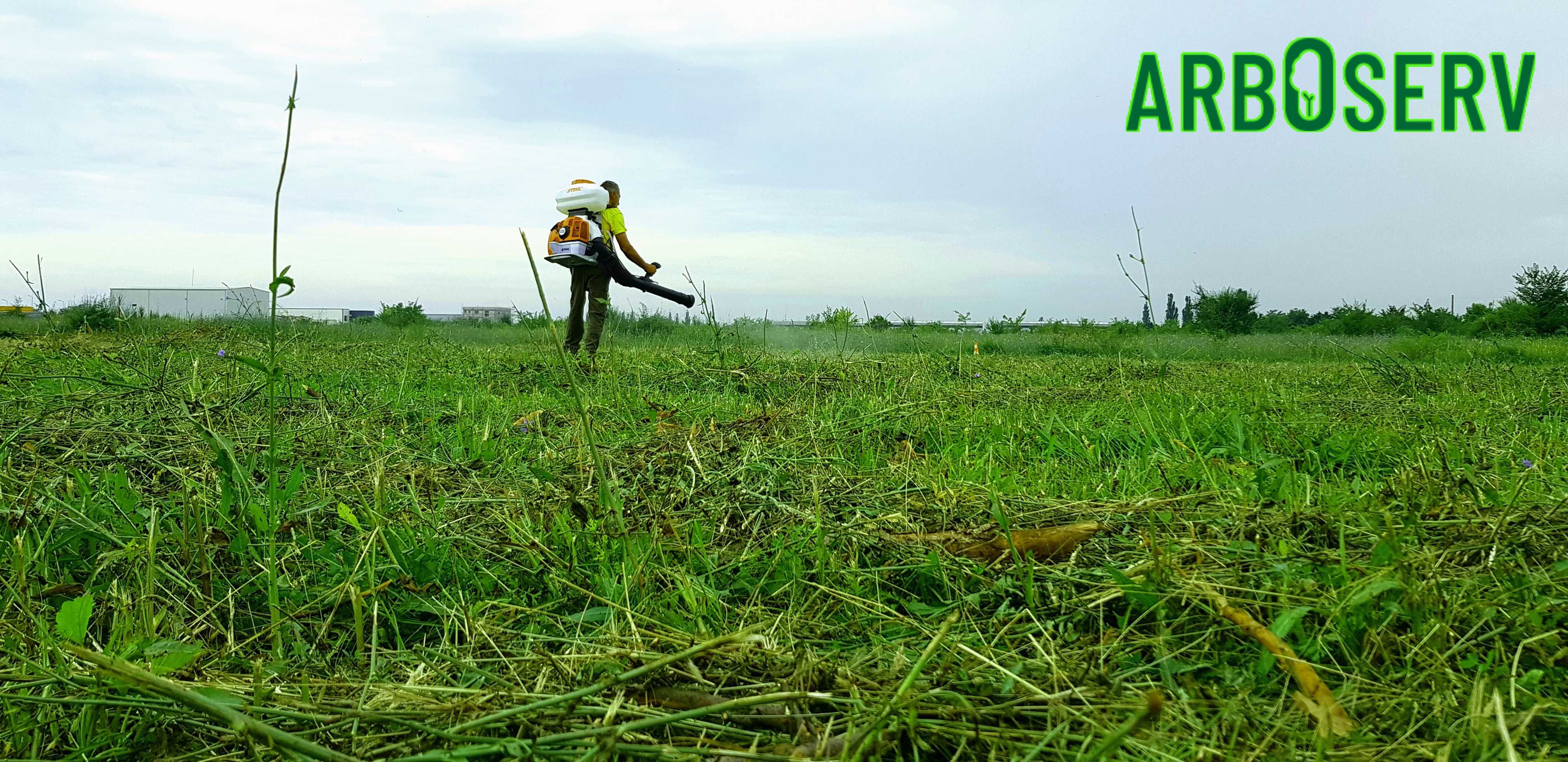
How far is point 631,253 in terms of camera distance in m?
7.00

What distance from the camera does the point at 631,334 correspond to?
1141cm

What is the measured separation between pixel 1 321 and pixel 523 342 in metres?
6.33

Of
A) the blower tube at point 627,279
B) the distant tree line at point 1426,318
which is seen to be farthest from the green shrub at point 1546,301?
the blower tube at point 627,279

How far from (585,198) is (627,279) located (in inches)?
27.9

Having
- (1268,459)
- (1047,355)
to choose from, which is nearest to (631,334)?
(1047,355)

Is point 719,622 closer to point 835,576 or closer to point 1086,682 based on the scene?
point 835,576

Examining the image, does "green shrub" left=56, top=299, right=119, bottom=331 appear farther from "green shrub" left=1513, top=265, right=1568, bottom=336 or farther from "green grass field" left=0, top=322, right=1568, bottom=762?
"green shrub" left=1513, top=265, right=1568, bottom=336

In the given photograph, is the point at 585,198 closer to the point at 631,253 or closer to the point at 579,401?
the point at 631,253

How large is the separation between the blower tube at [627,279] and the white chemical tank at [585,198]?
337 mm

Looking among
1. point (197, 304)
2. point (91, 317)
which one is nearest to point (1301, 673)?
point (91, 317)

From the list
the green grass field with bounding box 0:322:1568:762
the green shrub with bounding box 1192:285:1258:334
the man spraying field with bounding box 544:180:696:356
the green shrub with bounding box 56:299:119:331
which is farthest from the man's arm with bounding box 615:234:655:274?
the green shrub with bounding box 1192:285:1258:334

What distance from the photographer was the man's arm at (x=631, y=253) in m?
6.98

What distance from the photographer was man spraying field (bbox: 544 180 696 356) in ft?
22.1

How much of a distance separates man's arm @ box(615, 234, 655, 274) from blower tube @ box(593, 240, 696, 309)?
73 millimetres
